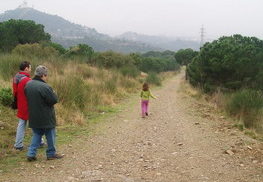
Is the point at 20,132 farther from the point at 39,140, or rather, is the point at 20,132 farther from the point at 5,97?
the point at 5,97

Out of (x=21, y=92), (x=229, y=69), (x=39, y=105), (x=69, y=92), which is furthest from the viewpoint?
(x=229, y=69)

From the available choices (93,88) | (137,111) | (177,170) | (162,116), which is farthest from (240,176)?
(93,88)

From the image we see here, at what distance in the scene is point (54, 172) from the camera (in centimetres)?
472

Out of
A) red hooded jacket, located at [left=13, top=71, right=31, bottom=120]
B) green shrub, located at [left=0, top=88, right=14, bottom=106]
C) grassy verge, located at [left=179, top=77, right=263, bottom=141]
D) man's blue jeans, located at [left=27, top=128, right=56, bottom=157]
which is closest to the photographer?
man's blue jeans, located at [left=27, top=128, right=56, bottom=157]

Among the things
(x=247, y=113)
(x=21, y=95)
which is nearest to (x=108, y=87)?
(x=247, y=113)

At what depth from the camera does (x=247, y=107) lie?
9.16 meters

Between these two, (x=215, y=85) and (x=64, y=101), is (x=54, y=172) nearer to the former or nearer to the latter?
(x=64, y=101)

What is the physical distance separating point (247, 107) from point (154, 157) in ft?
15.8

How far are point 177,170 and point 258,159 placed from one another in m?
1.72

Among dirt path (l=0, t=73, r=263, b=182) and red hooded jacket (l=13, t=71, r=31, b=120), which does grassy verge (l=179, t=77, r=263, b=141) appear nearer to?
dirt path (l=0, t=73, r=263, b=182)

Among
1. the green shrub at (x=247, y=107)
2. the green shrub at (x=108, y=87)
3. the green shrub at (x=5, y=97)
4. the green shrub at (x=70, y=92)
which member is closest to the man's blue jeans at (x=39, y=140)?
the green shrub at (x=5, y=97)

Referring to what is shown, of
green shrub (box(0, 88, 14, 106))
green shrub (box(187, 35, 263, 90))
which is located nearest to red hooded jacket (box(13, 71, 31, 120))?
green shrub (box(0, 88, 14, 106))

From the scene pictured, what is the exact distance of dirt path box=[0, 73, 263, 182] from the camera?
4.64 metres

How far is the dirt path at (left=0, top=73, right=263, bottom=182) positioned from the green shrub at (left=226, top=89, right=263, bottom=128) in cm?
81
